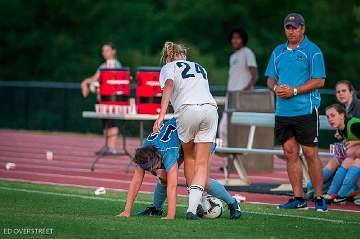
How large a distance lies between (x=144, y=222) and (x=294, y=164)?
2945 millimetres

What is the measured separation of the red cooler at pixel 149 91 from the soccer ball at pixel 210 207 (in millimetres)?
6786

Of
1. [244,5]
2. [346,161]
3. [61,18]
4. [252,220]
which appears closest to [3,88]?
[61,18]

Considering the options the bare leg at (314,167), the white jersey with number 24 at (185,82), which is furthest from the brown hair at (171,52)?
the bare leg at (314,167)

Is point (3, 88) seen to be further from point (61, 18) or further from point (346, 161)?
point (346, 161)

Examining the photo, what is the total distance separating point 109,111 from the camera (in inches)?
840

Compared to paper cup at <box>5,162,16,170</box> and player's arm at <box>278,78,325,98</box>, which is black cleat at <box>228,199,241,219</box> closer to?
player's arm at <box>278,78,325,98</box>

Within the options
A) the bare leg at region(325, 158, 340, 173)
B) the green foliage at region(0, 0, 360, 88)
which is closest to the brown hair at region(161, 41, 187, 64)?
the bare leg at region(325, 158, 340, 173)

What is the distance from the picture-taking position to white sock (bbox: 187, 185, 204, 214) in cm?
1356

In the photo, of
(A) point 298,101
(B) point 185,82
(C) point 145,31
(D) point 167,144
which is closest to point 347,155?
(A) point 298,101

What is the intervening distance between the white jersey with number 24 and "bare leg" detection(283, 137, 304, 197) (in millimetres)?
1888

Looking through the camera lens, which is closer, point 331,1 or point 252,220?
point 252,220

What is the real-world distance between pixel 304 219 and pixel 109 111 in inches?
303

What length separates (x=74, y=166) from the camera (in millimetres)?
22922

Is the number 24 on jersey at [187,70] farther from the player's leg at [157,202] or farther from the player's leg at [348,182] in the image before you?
the player's leg at [348,182]
